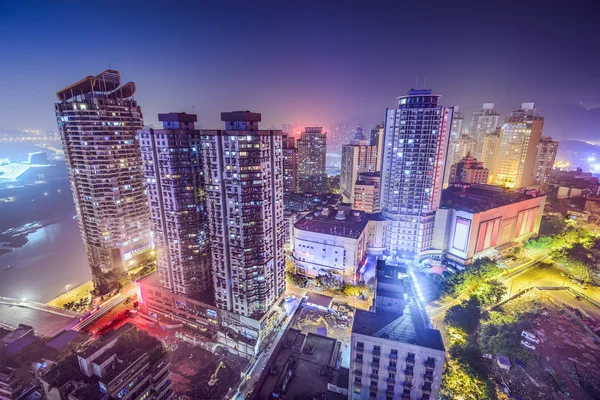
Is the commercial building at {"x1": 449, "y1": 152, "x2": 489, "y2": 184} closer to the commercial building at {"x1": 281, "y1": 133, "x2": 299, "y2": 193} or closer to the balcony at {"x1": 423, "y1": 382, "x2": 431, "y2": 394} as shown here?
the commercial building at {"x1": 281, "y1": 133, "x2": 299, "y2": 193}

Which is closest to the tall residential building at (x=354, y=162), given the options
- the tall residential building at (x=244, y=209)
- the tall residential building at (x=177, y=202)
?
the tall residential building at (x=244, y=209)

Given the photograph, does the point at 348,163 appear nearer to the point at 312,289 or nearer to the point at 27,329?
the point at 312,289

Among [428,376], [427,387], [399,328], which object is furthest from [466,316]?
[399,328]

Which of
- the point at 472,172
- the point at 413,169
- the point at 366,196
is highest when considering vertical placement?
the point at 413,169

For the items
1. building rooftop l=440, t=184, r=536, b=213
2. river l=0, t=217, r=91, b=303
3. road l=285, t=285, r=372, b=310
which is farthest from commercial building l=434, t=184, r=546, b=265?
river l=0, t=217, r=91, b=303

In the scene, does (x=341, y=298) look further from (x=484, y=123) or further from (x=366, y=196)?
(x=484, y=123)

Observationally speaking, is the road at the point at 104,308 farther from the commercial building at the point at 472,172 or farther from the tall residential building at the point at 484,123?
the tall residential building at the point at 484,123
